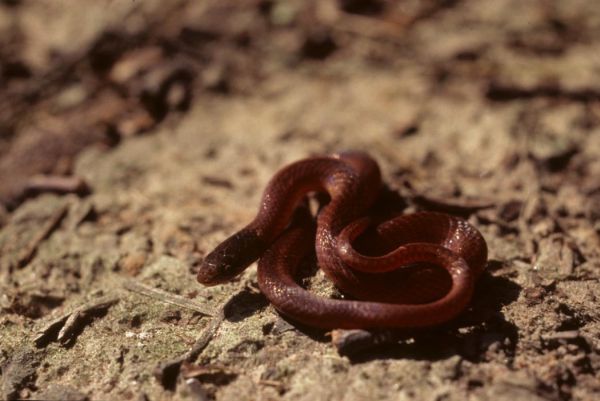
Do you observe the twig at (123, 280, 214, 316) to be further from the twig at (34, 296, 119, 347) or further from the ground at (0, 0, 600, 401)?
the twig at (34, 296, 119, 347)

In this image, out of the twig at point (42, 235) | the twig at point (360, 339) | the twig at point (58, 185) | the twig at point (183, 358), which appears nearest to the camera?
the twig at point (360, 339)

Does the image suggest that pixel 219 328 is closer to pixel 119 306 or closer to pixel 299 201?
pixel 119 306

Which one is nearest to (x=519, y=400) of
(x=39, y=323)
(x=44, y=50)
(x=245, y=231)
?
(x=245, y=231)

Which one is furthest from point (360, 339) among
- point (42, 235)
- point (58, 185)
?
point (58, 185)

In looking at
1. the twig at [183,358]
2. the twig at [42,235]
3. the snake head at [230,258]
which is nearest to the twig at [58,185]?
the twig at [42,235]

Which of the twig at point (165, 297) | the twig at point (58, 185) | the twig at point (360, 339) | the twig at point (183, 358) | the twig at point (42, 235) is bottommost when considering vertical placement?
the twig at point (183, 358)

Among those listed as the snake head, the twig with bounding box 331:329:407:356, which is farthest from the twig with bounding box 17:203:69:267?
the twig with bounding box 331:329:407:356

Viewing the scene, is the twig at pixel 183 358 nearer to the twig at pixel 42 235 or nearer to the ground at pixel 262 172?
the ground at pixel 262 172
